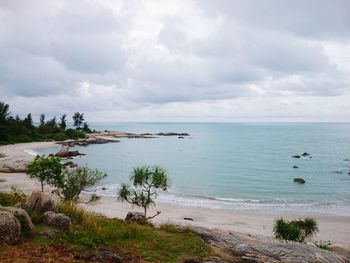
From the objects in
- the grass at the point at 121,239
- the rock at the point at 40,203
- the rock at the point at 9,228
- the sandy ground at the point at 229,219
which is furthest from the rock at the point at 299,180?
the rock at the point at 9,228

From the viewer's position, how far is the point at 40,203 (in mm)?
14422

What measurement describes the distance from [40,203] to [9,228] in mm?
3465

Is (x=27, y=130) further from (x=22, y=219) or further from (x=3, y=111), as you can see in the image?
(x=22, y=219)

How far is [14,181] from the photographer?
45.7 metres

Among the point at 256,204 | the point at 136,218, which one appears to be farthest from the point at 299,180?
the point at 136,218

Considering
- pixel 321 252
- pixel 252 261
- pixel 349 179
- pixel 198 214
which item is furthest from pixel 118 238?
pixel 349 179

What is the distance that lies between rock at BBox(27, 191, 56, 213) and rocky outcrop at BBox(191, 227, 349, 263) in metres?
6.62

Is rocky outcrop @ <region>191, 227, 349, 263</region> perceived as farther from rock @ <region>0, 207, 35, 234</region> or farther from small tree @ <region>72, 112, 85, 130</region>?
small tree @ <region>72, 112, 85, 130</region>

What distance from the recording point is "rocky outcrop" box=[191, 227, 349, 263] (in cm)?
1396

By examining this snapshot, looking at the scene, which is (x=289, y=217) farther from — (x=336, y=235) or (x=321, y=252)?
(x=321, y=252)

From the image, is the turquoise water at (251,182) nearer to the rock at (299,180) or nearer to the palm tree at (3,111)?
the rock at (299,180)

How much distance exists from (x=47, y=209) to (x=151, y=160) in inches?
2795

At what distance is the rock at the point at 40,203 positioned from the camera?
14359 mm

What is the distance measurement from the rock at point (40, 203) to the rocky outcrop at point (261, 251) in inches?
261
